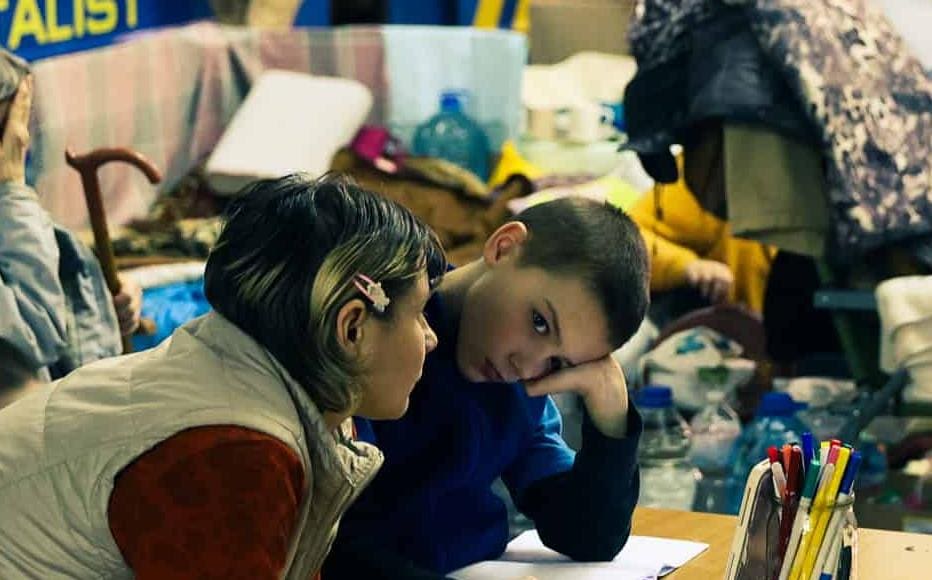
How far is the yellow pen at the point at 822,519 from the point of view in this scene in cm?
144

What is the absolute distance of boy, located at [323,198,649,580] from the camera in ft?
5.71

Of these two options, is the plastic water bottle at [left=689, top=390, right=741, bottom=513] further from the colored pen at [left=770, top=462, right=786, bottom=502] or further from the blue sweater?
the colored pen at [left=770, top=462, right=786, bottom=502]

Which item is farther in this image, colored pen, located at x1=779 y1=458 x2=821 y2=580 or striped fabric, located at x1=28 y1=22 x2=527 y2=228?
striped fabric, located at x1=28 y1=22 x2=527 y2=228

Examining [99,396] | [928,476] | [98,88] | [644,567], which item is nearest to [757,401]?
[928,476]

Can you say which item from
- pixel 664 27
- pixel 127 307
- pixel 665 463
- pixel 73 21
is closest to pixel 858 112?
pixel 664 27

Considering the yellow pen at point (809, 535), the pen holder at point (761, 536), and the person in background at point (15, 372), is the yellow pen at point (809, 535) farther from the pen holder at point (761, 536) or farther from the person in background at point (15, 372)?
the person in background at point (15, 372)

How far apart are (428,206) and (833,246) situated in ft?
5.10

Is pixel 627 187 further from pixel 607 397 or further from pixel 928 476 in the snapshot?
pixel 607 397

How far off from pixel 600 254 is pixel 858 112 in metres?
1.67

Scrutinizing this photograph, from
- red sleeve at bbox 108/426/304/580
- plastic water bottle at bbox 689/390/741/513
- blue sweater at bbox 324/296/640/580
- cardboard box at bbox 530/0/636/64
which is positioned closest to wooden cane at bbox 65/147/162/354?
blue sweater at bbox 324/296/640/580

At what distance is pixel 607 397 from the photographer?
1.83 metres

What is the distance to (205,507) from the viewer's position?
4.34 ft

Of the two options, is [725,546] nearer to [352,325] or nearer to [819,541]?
[819,541]

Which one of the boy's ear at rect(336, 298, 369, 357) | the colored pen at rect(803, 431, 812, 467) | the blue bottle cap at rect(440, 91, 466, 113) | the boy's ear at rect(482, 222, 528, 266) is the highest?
the boy's ear at rect(336, 298, 369, 357)
